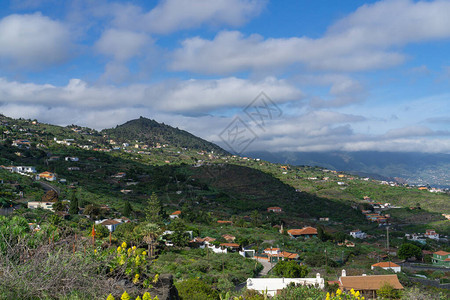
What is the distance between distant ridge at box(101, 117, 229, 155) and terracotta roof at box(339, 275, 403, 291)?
109907 millimetres

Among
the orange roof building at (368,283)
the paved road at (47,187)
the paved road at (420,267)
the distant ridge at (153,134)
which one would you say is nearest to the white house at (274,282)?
the orange roof building at (368,283)

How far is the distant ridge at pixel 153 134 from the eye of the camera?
134m

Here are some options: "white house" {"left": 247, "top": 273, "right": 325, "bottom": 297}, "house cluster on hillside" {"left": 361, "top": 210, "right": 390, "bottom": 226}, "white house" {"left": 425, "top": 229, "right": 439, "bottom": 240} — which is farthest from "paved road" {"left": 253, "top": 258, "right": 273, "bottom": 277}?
"house cluster on hillside" {"left": 361, "top": 210, "right": 390, "bottom": 226}

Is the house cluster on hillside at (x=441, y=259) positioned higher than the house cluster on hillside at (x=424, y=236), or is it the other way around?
the house cluster on hillside at (x=424, y=236)

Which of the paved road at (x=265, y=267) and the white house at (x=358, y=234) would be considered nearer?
the paved road at (x=265, y=267)

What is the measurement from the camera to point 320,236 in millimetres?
37719

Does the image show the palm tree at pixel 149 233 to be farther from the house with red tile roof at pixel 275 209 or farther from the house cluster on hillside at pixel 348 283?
the house with red tile roof at pixel 275 209

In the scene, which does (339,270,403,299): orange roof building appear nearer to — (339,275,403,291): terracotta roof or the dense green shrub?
(339,275,403,291): terracotta roof

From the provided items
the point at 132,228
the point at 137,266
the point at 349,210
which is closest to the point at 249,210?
the point at 349,210

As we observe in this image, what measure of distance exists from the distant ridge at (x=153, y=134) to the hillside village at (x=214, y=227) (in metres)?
41.7

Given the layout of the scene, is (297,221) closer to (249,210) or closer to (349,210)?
(249,210)

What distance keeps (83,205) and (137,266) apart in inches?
1406

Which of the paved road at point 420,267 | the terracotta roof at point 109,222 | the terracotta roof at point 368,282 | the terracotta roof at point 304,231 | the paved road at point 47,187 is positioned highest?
the paved road at point 47,187

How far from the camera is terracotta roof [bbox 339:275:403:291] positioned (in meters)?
18.4
